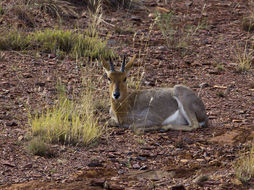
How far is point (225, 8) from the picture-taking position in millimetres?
15844

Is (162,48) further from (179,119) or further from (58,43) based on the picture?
(179,119)

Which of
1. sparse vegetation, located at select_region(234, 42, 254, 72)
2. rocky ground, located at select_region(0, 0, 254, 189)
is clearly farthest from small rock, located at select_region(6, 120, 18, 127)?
sparse vegetation, located at select_region(234, 42, 254, 72)

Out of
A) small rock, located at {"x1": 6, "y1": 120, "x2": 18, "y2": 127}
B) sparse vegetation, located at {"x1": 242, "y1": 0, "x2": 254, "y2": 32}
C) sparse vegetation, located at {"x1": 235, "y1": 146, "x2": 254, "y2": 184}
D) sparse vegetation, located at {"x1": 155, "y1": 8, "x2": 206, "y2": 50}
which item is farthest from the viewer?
sparse vegetation, located at {"x1": 242, "y1": 0, "x2": 254, "y2": 32}

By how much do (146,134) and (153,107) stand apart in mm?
747

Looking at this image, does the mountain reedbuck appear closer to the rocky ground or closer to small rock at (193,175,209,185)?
the rocky ground

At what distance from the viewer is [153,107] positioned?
8.53m

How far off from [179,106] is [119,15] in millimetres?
6479

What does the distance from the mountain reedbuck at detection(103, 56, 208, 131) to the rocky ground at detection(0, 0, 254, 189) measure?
232 millimetres

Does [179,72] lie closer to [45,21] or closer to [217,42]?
[217,42]

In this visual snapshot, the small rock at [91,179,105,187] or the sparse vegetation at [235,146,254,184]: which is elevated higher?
the sparse vegetation at [235,146,254,184]

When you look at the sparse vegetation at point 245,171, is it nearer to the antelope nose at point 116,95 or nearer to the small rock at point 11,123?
the antelope nose at point 116,95

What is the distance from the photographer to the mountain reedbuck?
816 centimetres

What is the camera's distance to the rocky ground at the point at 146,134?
19.8 feet

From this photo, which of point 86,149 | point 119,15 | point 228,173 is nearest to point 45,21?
point 119,15
